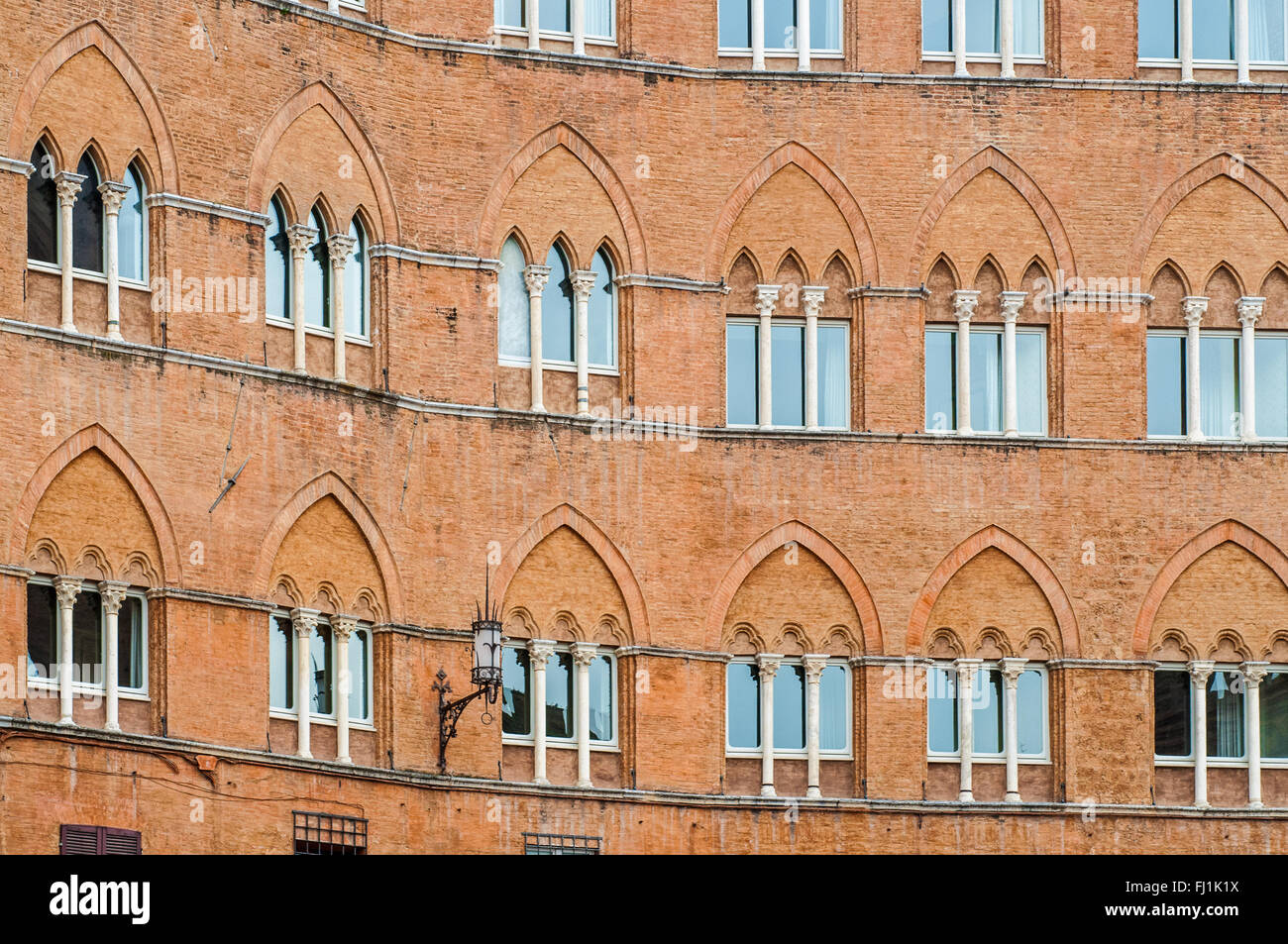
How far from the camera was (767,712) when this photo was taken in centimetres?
4550

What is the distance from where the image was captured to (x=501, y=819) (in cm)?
4381

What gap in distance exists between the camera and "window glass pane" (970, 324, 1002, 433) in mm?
46625

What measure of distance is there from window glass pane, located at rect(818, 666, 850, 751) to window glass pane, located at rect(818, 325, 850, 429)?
323 cm

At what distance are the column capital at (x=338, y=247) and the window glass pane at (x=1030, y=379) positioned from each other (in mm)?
8958

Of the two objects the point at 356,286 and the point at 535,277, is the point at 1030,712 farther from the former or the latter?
the point at 356,286

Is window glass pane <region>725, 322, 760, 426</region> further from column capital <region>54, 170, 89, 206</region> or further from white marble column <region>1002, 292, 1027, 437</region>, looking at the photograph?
column capital <region>54, 170, 89, 206</region>

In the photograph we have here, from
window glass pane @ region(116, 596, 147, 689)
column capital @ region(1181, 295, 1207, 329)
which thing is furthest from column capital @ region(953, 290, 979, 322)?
window glass pane @ region(116, 596, 147, 689)

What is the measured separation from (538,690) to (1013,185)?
357 inches

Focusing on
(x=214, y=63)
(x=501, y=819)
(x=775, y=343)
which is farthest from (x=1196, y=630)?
(x=214, y=63)

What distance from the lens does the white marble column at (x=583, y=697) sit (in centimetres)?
4459

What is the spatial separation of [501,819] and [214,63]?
31.9 ft

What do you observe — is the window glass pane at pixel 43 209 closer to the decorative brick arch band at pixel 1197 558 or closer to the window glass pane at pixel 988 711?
the window glass pane at pixel 988 711

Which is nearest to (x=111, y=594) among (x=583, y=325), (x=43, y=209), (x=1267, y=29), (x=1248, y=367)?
(x=43, y=209)

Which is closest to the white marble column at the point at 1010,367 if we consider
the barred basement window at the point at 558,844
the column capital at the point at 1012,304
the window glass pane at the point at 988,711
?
the column capital at the point at 1012,304
